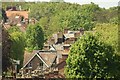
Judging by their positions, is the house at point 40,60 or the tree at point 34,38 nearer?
the house at point 40,60

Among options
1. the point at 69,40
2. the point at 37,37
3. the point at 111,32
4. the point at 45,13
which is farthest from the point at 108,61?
the point at 45,13

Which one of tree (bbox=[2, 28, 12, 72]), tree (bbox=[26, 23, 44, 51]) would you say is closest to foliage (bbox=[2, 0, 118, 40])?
tree (bbox=[26, 23, 44, 51])

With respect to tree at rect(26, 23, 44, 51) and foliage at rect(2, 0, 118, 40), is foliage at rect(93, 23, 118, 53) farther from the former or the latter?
foliage at rect(2, 0, 118, 40)

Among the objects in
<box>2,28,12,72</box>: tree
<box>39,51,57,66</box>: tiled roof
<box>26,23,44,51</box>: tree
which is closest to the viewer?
<box>2,28,12,72</box>: tree

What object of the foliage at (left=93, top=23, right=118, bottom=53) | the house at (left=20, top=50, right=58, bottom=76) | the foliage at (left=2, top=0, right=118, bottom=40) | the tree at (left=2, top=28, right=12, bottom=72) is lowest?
the foliage at (left=2, top=0, right=118, bottom=40)

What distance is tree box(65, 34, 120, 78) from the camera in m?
15.7

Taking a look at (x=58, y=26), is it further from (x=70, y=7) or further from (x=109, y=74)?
(x=109, y=74)

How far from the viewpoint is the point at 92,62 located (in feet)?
52.0

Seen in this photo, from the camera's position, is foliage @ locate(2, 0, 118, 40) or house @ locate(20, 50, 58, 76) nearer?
house @ locate(20, 50, 58, 76)

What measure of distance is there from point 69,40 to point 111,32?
443cm

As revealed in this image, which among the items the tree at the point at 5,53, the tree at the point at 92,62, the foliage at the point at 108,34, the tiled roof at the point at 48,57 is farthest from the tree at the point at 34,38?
the tree at the point at 5,53

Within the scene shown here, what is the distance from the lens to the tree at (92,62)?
1571 cm

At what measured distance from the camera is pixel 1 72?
34.5ft

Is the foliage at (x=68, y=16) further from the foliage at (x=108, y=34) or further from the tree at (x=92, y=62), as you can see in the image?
the tree at (x=92, y=62)
